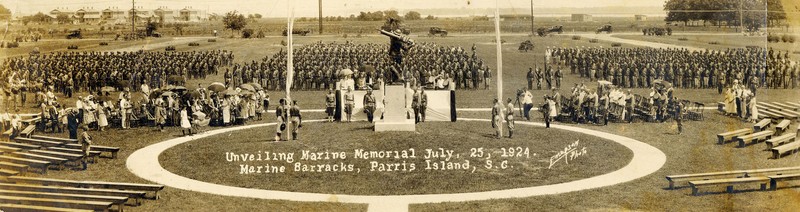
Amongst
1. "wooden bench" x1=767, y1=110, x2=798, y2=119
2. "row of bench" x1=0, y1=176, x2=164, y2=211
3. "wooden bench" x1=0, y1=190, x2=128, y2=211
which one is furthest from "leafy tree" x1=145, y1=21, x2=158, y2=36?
"wooden bench" x1=767, y1=110, x2=798, y2=119

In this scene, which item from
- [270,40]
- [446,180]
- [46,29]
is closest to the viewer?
[446,180]

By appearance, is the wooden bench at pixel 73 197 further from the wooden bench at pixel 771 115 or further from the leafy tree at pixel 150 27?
the wooden bench at pixel 771 115

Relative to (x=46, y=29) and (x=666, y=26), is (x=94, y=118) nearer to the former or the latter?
(x=46, y=29)

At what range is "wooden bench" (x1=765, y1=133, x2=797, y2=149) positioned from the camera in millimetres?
19297

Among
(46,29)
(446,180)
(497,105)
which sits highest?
(46,29)

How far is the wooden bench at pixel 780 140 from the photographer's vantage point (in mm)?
19297

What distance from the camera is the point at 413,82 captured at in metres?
27.2

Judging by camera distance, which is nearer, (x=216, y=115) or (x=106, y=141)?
(x=106, y=141)

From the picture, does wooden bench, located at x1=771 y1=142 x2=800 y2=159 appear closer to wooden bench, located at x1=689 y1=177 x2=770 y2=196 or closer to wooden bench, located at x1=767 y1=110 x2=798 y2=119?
wooden bench, located at x1=689 y1=177 x2=770 y2=196

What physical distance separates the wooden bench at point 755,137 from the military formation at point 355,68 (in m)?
12.3

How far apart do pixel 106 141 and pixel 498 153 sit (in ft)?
38.1

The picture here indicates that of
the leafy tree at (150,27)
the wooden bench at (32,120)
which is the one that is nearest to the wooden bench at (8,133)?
the wooden bench at (32,120)

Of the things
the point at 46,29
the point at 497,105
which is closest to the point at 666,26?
the point at 497,105

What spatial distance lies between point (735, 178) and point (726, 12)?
12.9m
